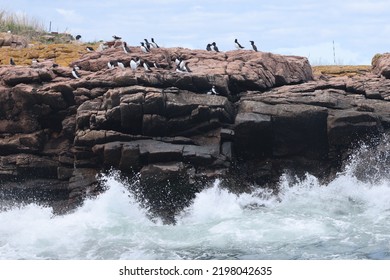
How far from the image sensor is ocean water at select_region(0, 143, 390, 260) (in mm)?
18344

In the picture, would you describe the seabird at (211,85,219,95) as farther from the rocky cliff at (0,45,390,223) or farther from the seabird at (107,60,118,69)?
the seabird at (107,60,118,69)

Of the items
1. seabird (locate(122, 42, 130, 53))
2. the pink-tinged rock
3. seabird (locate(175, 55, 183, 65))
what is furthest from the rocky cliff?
seabird (locate(122, 42, 130, 53))

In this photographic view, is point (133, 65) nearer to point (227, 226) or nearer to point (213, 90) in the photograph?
point (213, 90)

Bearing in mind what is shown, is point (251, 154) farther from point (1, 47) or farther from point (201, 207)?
point (1, 47)

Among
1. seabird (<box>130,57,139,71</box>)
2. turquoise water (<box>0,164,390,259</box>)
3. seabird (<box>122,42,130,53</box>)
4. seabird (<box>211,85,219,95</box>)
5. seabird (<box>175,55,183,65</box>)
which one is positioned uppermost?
seabird (<box>122,42,130,53</box>)

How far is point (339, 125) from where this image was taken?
2411 cm

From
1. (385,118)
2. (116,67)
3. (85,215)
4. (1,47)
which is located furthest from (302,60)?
(1,47)

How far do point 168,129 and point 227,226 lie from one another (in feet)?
16.5

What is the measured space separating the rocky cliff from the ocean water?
0.71 meters

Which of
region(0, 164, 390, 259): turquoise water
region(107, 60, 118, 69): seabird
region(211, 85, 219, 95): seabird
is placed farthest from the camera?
region(107, 60, 118, 69): seabird

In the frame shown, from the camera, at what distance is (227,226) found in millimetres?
20562

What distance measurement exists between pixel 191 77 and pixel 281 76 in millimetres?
4313

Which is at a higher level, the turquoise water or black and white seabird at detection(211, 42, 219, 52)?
black and white seabird at detection(211, 42, 219, 52)

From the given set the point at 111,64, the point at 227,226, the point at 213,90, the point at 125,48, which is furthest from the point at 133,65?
the point at 227,226
